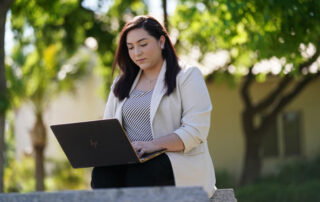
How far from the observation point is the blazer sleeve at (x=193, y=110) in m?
3.67

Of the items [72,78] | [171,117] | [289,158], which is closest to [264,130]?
[289,158]

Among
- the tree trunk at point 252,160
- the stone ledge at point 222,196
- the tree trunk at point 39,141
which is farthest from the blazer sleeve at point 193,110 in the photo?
the tree trunk at point 39,141

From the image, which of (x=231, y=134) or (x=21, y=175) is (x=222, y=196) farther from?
(x=21, y=175)

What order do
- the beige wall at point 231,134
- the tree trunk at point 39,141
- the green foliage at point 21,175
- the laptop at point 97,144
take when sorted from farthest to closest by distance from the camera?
1. the green foliage at point 21,175
2. the tree trunk at point 39,141
3. the beige wall at point 231,134
4. the laptop at point 97,144

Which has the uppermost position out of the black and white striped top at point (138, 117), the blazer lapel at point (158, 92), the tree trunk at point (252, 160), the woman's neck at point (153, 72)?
the woman's neck at point (153, 72)

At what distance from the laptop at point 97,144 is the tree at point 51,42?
6036 mm

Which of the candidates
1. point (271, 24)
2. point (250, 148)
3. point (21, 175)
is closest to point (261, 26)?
point (271, 24)

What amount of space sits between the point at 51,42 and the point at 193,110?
Answer: 9.95 m

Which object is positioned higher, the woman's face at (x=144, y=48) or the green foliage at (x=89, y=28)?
the woman's face at (x=144, y=48)

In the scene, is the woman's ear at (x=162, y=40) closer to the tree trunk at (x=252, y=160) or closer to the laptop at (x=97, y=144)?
the laptop at (x=97, y=144)

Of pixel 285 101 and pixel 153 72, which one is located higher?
pixel 153 72

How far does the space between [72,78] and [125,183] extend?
1346cm

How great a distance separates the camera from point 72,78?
16875 mm

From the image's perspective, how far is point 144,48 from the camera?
3.90 m
